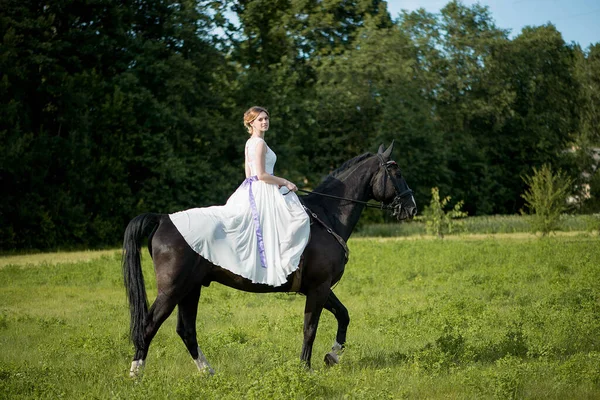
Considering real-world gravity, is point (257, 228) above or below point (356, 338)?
above

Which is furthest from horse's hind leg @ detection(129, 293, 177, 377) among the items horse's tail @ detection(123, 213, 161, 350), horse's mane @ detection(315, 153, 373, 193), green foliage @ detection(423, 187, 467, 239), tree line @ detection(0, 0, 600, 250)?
green foliage @ detection(423, 187, 467, 239)

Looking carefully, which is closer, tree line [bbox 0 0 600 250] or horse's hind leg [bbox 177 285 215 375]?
horse's hind leg [bbox 177 285 215 375]

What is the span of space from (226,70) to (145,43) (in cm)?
687

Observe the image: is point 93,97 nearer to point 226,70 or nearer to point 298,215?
point 226,70

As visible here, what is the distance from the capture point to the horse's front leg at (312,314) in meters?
A: 7.50

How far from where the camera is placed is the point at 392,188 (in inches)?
327

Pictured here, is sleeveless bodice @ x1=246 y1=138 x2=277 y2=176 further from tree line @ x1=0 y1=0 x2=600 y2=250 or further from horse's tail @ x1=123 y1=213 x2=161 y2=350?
tree line @ x1=0 y1=0 x2=600 y2=250

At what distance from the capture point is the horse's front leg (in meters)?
7.50

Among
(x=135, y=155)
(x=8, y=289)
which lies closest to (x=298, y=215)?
(x=8, y=289)

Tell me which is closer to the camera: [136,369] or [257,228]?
[136,369]

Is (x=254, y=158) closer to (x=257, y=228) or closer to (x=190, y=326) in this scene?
(x=257, y=228)

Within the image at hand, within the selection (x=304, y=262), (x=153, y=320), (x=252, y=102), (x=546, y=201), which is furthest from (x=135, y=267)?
(x=252, y=102)

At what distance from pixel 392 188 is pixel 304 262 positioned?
1.57 m

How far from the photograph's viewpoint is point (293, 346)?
8773 mm
